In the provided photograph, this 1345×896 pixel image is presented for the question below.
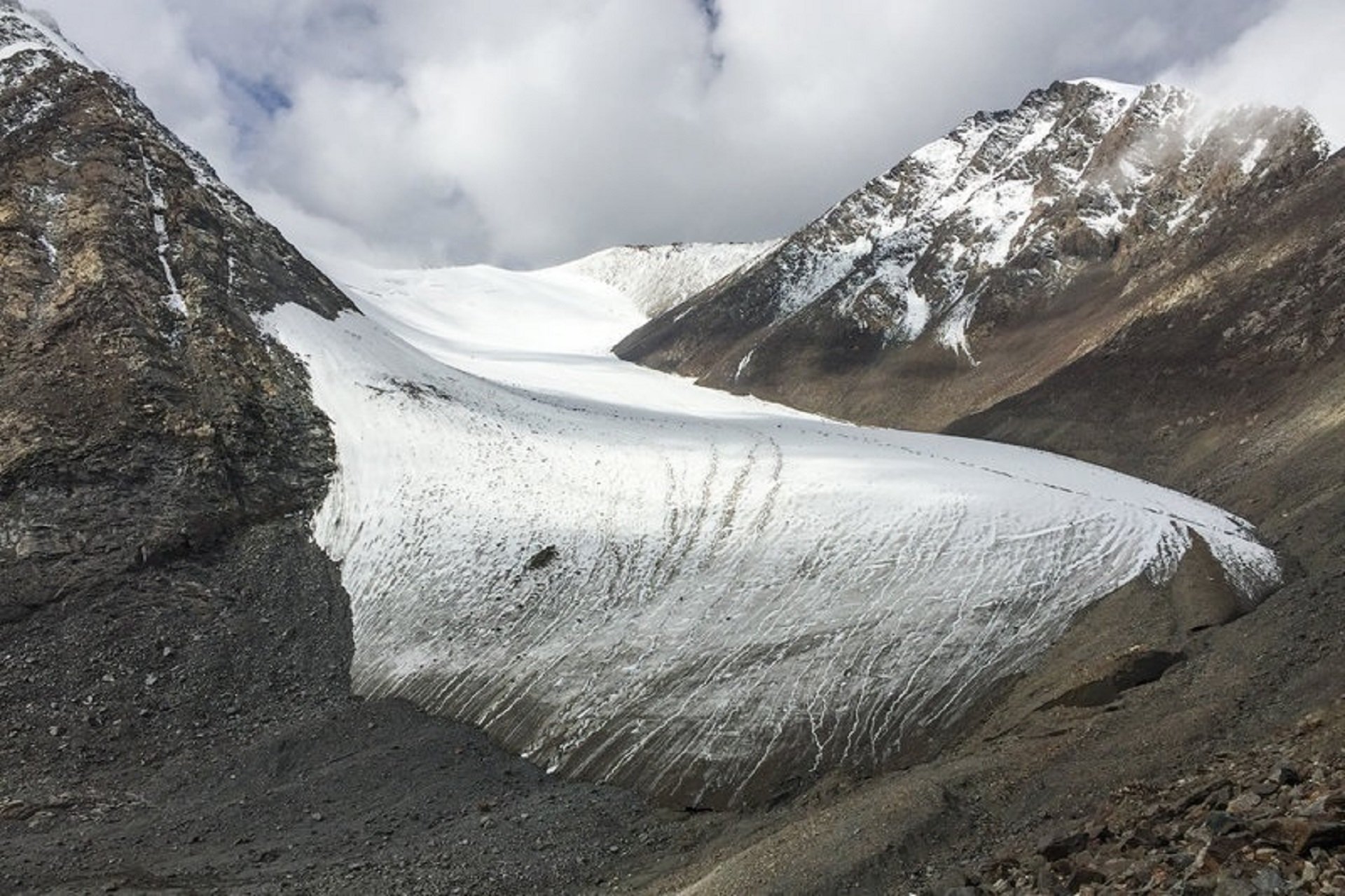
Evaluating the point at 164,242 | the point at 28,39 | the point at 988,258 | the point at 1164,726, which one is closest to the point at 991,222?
the point at 988,258

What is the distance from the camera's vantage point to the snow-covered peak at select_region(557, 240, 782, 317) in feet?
498

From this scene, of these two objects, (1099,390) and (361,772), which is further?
(1099,390)

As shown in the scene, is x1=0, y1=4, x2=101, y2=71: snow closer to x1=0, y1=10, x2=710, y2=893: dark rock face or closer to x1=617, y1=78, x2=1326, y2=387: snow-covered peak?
x1=0, y1=10, x2=710, y2=893: dark rock face

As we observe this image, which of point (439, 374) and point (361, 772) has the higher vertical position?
point (439, 374)

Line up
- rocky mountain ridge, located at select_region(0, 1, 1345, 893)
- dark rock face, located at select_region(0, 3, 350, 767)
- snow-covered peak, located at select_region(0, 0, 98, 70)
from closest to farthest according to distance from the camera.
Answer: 1. rocky mountain ridge, located at select_region(0, 1, 1345, 893)
2. dark rock face, located at select_region(0, 3, 350, 767)
3. snow-covered peak, located at select_region(0, 0, 98, 70)

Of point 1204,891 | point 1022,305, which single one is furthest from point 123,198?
point 1022,305

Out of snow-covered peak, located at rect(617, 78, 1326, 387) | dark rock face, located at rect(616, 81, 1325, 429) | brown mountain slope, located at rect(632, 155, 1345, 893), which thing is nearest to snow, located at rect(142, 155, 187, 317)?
brown mountain slope, located at rect(632, 155, 1345, 893)

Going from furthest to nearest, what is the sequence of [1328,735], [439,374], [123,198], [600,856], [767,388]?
[767,388], [439,374], [123,198], [600,856], [1328,735]

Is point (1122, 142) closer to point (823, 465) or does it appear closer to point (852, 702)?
point (823, 465)

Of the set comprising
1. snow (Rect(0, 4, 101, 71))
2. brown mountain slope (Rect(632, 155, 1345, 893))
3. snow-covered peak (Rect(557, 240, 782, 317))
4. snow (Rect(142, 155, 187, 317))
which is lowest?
brown mountain slope (Rect(632, 155, 1345, 893))

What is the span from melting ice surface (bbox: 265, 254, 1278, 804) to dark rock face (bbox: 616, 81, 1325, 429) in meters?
24.6

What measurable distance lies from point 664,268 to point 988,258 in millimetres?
99131

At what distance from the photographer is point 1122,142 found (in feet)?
232

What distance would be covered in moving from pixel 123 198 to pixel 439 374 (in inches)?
547
